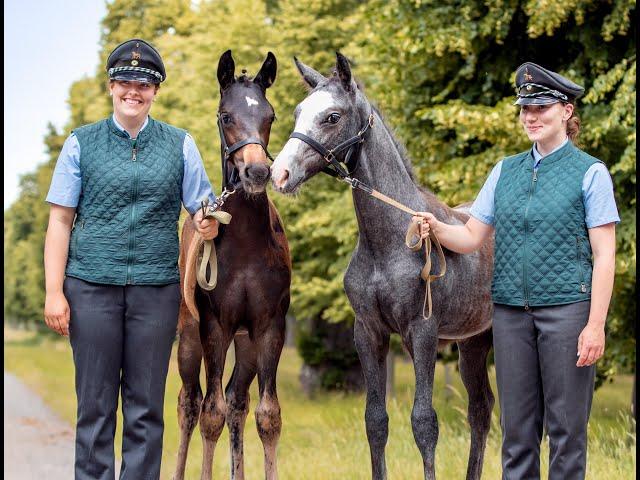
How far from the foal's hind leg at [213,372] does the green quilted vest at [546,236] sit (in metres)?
1.92

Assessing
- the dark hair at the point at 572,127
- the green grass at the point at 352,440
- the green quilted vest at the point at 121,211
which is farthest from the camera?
the green grass at the point at 352,440

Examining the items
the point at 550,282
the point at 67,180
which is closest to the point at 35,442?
the point at 67,180

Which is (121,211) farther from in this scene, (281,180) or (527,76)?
(527,76)

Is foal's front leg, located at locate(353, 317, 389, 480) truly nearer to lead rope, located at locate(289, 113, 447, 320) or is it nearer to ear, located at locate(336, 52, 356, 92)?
lead rope, located at locate(289, 113, 447, 320)

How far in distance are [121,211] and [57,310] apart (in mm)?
615

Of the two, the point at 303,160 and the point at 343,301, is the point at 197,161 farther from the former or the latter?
the point at 343,301

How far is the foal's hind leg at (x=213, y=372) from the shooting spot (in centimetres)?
575

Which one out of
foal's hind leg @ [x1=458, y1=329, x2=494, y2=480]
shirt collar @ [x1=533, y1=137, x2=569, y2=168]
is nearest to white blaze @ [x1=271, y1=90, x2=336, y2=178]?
shirt collar @ [x1=533, y1=137, x2=569, y2=168]

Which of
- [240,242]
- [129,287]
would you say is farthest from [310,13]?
[129,287]

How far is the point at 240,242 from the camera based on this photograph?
574 centimetres

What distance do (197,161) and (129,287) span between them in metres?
0.82

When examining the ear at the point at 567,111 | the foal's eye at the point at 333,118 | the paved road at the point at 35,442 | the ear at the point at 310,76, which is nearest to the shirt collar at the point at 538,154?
the ear at the point at 567,111

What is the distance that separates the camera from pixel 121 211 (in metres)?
4.77

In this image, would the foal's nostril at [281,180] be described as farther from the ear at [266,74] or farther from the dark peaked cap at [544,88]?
the dark peaked cap at [544,88]
